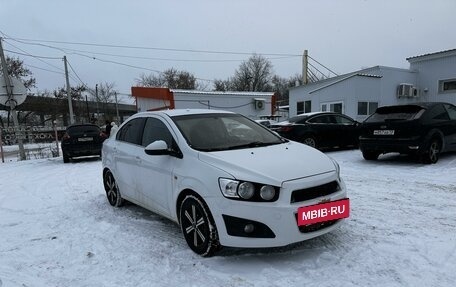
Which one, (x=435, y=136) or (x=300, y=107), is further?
(x=300, y=107)

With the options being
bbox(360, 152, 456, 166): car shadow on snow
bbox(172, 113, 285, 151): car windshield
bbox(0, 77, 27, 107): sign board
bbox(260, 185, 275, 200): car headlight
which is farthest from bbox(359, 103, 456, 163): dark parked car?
bbox(0, 77, 27, 107): sign board

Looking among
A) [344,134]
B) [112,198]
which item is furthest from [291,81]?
[112,198]

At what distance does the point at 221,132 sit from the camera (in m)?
4.54

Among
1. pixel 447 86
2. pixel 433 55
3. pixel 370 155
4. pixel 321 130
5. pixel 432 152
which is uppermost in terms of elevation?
pixel 433 55

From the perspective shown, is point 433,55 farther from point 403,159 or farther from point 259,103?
point 259,103

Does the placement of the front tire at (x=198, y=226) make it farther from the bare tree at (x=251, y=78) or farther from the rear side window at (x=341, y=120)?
the bare tree at (x=251, y=78)

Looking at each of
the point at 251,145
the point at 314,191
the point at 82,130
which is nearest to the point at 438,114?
the point at 251,145

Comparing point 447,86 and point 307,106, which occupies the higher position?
point 447,86

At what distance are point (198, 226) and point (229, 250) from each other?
0.46 m

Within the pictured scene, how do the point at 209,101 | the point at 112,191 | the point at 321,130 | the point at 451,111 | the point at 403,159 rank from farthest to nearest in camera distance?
the point at 209,101, the point at 321,130, the point at 403,159, the point at 451,111, the point at 112,191

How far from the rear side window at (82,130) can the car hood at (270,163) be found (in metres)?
10.4

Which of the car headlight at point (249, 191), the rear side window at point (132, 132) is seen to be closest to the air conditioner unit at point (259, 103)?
the rear side window at point (132, 132)

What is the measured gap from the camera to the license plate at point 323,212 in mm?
3301

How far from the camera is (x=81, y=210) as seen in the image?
5906 millimetres
